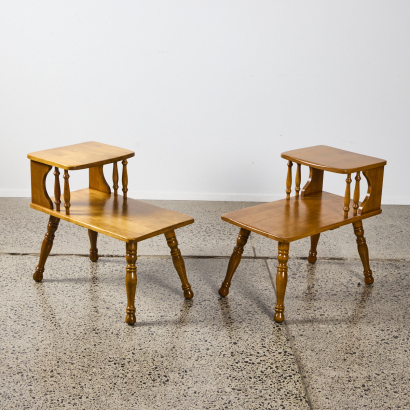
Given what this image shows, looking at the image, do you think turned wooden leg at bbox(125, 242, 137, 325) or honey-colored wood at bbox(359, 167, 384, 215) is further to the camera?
honey-colored wood at bbox(359, 167, 384, 215)

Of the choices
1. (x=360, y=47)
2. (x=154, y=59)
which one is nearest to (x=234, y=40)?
(x=154, y=59)

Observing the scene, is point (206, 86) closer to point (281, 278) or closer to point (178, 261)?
point (178, 261)

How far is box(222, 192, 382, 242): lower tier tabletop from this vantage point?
3.05 metres

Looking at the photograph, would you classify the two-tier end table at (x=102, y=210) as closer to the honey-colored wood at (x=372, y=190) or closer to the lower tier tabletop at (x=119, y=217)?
the lower tier tabletop at (x=119, y=217)

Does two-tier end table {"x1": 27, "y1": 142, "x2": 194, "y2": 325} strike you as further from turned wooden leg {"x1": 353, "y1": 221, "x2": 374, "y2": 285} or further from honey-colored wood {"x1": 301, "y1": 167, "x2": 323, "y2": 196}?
turned wooden leg {"x1": 353, "y1": 221, "x2": 374, "y2": 285}

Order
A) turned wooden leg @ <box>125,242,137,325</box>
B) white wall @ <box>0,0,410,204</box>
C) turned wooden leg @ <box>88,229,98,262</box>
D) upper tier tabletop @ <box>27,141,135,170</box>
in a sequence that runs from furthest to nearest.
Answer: white wall @ <box>0,0,410,204</box> < turned wooden leg @ <box>88,229,98,262</box> < upper tier tabletop @ <box>27,141,135,170</box> < turned wooden leg @ <box>125,242,137,325</box>

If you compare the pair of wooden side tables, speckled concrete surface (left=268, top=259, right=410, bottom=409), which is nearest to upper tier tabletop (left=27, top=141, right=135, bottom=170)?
the pair of wooden side tables

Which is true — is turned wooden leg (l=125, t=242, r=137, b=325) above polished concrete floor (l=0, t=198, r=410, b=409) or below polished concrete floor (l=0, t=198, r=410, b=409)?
above

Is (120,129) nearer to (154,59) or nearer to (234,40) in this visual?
(154,59)

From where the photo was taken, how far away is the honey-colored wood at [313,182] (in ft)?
11.9

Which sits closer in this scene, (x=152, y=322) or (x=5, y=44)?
(x=152, y=322)

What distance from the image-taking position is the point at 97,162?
3.22 metres

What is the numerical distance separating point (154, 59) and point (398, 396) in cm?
340

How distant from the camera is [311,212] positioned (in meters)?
3.34
